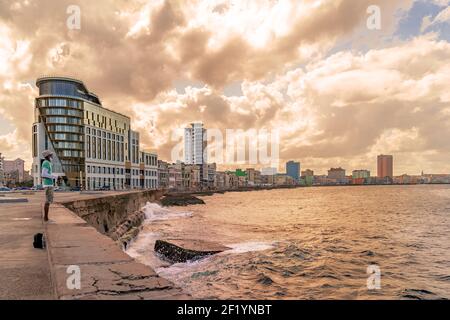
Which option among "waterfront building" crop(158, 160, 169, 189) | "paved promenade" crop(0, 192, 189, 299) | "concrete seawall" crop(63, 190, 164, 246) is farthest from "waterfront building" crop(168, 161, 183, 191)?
"paved promenade" crop(0, 192, 189, 299)

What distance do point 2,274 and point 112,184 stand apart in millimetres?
110633

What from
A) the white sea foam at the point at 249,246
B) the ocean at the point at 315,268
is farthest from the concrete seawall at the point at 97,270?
the white sea foam at the point at 249,246

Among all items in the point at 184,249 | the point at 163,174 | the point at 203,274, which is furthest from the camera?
the point at 163,174

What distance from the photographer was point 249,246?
20328 mm

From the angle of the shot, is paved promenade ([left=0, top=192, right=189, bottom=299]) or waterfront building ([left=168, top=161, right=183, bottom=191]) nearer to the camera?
A: paved promenade ([left=0, top=192, right=189, bottom=299])

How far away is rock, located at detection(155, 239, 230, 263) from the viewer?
15.8m

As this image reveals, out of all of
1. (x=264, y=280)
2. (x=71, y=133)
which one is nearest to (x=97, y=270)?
(x=264, y=280)

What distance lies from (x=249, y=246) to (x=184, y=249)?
18.0 ft

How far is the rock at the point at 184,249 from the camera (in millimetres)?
15820

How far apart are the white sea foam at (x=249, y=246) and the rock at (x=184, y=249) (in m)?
1.04

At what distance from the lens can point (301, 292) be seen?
11836 mm

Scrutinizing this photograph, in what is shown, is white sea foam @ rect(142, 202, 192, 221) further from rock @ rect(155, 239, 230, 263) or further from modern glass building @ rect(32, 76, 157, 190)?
modern glass building @ rect(32, 76, 157, 190)

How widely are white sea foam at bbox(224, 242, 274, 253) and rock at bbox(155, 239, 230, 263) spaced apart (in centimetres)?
104

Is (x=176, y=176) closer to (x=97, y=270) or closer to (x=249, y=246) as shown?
(x=249, y=246)
